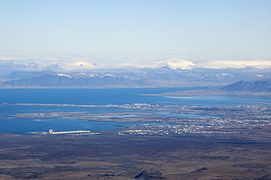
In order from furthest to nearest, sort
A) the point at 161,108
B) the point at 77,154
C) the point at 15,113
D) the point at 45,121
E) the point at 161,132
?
the point at 161,108, the point at 15,113, the point at 45,121, the point at 161,132, the point at 77,154

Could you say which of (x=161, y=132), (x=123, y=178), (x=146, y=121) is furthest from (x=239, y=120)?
(x=123, y=178)

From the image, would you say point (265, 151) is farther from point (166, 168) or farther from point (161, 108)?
point (161, 108)

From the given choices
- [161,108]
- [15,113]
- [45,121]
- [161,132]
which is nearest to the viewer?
[161,132]

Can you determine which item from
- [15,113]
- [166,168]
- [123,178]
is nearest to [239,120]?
[15,113]

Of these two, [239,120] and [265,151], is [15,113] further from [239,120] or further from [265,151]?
[265,151]

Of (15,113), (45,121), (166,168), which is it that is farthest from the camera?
(15,113)

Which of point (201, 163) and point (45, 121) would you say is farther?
point (45, 121)

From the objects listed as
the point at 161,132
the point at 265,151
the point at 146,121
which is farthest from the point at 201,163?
the point at 146,121

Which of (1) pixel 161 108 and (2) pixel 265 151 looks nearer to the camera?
(2) pixel 265 151

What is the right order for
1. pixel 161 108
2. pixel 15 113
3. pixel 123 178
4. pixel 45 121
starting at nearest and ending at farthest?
pixel 123 178 < pixel 45 121 < pixel 15 113 < pixel 161 108
